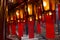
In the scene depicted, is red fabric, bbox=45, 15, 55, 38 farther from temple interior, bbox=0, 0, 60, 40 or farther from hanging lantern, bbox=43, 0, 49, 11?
→ hanging lantern, bbox=43, 0, 49, 11

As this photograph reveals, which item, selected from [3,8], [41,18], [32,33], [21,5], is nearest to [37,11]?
[41,18]

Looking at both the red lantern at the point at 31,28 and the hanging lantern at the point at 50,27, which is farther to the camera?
the red lantern at the point at 31,28

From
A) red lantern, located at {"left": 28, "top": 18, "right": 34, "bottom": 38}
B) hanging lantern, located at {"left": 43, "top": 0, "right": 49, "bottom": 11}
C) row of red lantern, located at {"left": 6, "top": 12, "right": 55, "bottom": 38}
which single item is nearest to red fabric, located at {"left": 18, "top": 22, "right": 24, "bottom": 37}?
row of red lantern, located at {"left": 6, "top": 12, "right": 55, "bottom": 38}

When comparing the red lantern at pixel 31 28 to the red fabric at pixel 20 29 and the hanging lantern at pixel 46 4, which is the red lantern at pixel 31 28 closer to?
the red fabric at pixel 20 29

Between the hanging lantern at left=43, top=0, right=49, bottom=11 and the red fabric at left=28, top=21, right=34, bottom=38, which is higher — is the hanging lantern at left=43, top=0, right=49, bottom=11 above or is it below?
above

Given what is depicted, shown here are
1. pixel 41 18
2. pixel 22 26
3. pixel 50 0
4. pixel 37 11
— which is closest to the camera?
pixel 50 0

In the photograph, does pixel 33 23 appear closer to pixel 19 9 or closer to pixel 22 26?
pixel 22 26

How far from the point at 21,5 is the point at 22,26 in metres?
0.31

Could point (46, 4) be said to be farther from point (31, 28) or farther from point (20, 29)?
point (20, 29)

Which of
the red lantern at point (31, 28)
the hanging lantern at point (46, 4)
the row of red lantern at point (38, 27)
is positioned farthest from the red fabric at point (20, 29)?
the hanging lantern at point (46, 4)

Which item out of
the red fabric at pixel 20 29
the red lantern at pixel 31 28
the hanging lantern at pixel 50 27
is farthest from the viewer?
the red fabric at pixel 20 29

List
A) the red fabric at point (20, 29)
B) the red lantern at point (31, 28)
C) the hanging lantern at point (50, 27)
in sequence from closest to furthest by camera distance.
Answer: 1. the hanging lantern at point (50, 27)
2. the red lantern at point (31, 28)
3. the red fabric at point (20, 29)

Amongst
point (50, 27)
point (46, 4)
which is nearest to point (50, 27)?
point (50, 27)

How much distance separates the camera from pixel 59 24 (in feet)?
5.28
